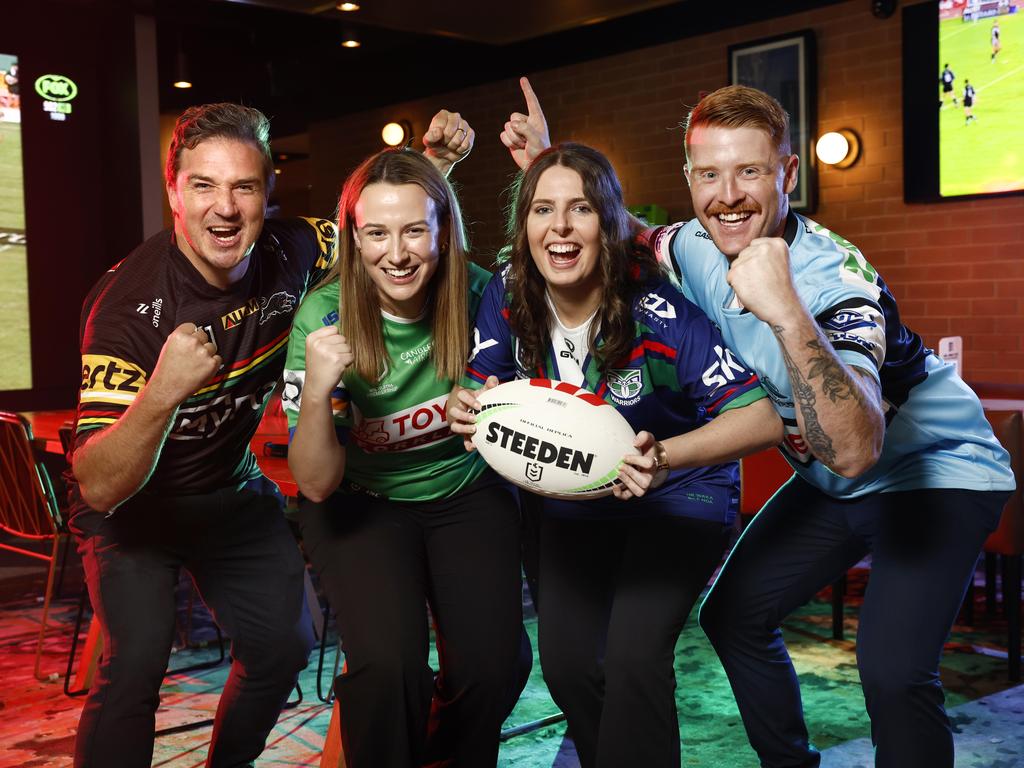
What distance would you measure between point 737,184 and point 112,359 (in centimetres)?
145

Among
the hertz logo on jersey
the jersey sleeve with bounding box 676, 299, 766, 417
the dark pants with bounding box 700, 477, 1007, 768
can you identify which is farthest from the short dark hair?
the dark pants with bounding box 700, 477, 1007, 768

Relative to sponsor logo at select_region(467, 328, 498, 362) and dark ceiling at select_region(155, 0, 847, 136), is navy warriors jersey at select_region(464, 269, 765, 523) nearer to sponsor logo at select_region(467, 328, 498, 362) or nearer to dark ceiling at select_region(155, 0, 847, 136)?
sponsor logo at select_region(467, 328, 498, 362)

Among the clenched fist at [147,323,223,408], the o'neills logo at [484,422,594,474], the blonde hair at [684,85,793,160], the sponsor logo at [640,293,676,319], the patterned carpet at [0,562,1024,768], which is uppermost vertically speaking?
the blonde hair at [684,85,793,160]

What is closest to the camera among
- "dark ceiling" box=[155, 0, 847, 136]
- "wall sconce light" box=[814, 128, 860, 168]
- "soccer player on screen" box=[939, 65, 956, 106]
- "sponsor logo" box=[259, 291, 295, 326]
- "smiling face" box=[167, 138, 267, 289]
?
"smiling face" box=[167, 138, 267, 289]

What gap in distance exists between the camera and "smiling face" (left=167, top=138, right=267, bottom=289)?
7.83 feet

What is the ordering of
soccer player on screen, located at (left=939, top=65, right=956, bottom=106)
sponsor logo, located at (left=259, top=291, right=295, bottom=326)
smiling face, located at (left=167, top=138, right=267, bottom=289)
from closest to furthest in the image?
smiling face, located at (left=167, top=138, right=267, bottom=289) → sponsor logo, located at (left=259, top=291, right=295, bottom=326) → soccer player on screen, located at (left=939, top=65, right=956, bottom=106)

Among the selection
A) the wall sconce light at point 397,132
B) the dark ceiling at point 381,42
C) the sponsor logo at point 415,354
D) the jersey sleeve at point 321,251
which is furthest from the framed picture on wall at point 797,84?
the sponsor logo at point 415,354

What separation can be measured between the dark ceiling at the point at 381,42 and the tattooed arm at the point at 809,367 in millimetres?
5285

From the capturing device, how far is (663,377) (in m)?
2.31

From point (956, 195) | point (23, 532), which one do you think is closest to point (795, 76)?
point (956, 195)

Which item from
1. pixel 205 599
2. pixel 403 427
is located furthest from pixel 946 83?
pixel 205 599

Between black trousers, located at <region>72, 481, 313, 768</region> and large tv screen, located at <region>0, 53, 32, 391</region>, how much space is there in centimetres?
518

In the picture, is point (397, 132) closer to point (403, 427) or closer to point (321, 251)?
point (321, 251)

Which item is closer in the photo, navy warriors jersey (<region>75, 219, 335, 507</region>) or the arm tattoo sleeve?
the arm tattoo sleeve
